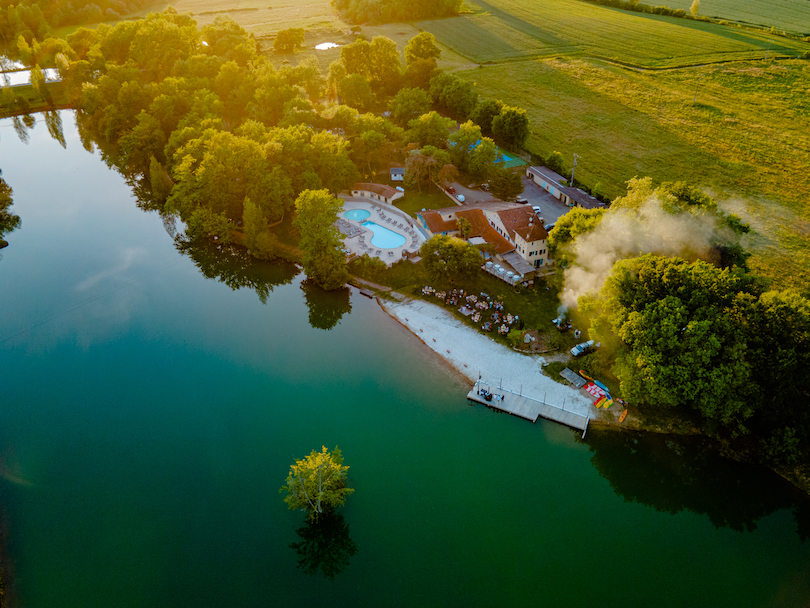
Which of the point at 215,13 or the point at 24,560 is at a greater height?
the point at 215,13

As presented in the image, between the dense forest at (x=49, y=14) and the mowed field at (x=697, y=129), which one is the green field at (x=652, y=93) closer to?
the mowed field at (x=697, y=129)

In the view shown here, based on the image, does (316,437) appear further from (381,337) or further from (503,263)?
(503,263)

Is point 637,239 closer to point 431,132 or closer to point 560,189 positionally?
point 560,189

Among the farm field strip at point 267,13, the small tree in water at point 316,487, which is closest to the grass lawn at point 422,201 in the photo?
the small tree in water at point 316,487

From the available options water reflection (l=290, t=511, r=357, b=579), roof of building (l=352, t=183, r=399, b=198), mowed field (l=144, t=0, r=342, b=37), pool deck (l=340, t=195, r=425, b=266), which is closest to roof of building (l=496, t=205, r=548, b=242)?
pool deck (l=340, t=195, r=425, b=266)

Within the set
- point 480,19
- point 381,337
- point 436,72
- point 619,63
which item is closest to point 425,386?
point 381,337

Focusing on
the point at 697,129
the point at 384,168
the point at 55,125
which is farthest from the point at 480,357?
the point at 55,125

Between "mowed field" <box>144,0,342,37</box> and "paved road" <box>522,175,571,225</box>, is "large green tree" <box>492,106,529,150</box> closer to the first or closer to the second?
"paved road" <box>522,175,571,225</box>
